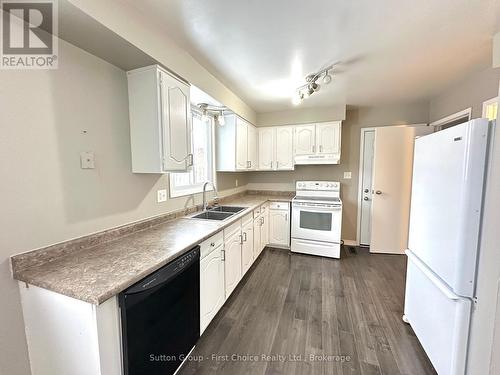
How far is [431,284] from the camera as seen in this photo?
4.76ft

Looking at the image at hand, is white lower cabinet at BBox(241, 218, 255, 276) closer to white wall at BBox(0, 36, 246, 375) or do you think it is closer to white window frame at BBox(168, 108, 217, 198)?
white window frame at BBox(168, 108, 217, 198)

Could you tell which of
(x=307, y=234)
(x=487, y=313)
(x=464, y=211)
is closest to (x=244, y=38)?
(x=464, y=211)

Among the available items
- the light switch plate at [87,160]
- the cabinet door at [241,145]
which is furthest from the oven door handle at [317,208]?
the light switch plate at [87,160]

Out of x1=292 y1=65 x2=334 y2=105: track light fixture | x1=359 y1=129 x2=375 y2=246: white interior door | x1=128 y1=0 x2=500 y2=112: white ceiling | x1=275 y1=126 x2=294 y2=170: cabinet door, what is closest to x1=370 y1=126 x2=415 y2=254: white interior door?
x1=359 y1=129 x2=375 y2=246: white interior door

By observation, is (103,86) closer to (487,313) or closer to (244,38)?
(244,38)

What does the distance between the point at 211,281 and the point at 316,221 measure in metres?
2.09

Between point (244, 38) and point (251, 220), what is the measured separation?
6.52 feet

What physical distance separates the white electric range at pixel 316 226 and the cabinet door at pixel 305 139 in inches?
32.9

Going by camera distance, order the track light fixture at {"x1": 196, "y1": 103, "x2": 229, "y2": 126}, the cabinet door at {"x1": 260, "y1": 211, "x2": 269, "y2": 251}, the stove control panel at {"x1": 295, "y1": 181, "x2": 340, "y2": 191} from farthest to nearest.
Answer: the stove control panel at {"x1": 295, "y1": 181, "x2": 340, "y2": 191}
the cabinet door at {"x1": 260, "y1": 211, "x2": 269, "y2": 251}
the track light fixture at {"x1": 196, "y1": 103, "x2": 229, "y2": 126}

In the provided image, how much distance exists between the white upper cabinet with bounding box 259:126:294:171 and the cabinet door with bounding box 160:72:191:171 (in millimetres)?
2191

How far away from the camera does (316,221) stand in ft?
10.8

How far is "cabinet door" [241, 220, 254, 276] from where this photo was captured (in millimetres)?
2465

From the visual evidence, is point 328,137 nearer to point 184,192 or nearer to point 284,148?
point 284,148

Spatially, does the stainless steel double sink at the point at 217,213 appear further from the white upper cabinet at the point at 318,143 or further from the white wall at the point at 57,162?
the white upper cabinet at the point at 318,143
